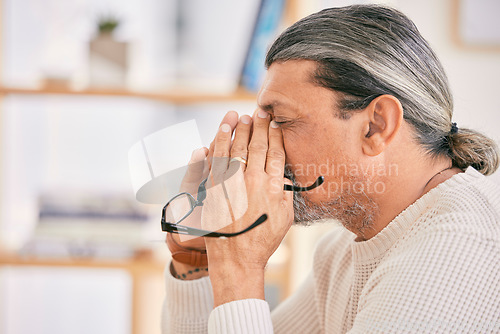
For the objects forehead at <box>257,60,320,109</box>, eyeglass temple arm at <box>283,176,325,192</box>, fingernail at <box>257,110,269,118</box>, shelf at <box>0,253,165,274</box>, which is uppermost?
forehead at <box>257,60,320,109</box>

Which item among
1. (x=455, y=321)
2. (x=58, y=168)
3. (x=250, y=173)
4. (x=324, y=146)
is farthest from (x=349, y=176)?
(x=58, y=168)

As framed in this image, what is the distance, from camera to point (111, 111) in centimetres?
214

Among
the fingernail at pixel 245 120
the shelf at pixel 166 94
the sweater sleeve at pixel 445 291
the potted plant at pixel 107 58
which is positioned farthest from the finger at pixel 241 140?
the potted plant at pixel 107 58

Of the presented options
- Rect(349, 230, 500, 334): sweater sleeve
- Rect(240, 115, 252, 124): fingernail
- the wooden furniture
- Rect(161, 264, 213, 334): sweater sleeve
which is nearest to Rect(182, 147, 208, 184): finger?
Rect(240, 115, 252, 124): fingernail

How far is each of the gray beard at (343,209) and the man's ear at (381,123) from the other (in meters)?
0.10

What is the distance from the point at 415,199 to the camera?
3.31 ft

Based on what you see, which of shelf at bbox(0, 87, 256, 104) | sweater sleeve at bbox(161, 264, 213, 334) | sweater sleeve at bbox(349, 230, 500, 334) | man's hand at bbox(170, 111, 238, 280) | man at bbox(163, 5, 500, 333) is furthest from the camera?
shelf at bbox(0, 87, 256, 104)

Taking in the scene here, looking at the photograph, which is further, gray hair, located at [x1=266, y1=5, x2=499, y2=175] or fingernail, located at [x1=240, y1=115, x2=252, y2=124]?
fingernail, located at [x1=240, y1=115, x2=252, y2=124]

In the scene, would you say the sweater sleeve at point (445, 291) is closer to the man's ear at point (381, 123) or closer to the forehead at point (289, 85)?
the man's ear at point (381, 123)

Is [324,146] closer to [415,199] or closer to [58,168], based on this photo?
[415,199]

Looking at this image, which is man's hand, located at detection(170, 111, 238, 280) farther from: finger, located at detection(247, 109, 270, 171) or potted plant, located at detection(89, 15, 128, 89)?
potted plant, located at detection(89, 15, 128, 89)

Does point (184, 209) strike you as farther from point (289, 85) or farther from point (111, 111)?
point (111, 111)

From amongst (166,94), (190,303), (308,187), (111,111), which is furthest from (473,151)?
(111,111)

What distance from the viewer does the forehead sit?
1.00 metres
